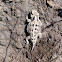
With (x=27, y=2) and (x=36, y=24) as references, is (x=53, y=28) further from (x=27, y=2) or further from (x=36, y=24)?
(x=27, y=2)

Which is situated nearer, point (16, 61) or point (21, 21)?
point (16, 61)

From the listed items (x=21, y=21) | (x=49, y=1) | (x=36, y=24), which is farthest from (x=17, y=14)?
(x=49, y=1)

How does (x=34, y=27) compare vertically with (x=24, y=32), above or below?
above
